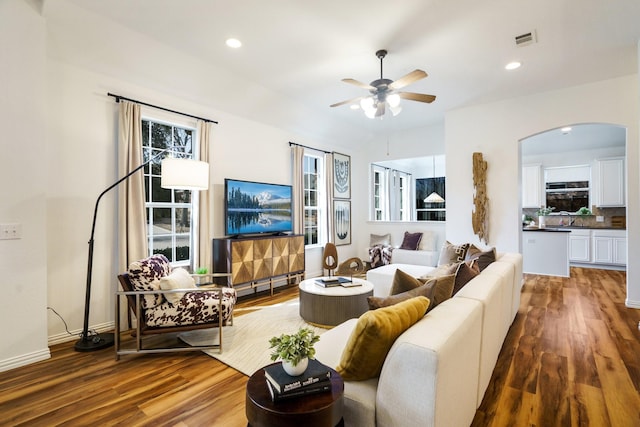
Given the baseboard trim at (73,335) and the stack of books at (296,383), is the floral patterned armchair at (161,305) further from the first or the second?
the stack of books at (296,383)

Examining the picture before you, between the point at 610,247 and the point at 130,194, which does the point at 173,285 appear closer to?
the point at 130,194

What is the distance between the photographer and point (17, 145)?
259 centimetres

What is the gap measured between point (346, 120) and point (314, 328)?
4.17 metres

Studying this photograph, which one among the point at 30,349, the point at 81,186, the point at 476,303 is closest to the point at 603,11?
the point at 476,303

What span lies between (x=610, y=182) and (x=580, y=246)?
5.19 feet

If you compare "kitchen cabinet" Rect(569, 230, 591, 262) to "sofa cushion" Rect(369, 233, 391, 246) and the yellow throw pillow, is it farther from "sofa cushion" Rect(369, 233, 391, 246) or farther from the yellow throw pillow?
the yellow throw pillow

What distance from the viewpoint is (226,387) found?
2.29 m

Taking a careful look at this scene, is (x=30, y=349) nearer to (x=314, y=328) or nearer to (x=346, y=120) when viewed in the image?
(x=314, y=328)

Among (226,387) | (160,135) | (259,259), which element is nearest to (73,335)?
(226,387)

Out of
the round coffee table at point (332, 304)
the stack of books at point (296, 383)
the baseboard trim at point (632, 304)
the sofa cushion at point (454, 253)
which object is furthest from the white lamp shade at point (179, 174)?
the baseboard trim at point (632, 304)

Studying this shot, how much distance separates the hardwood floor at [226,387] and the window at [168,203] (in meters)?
1.40

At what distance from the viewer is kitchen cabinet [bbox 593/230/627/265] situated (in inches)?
256

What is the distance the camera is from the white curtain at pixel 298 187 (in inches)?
219

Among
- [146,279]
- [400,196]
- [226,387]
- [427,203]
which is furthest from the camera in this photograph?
[427,203]
